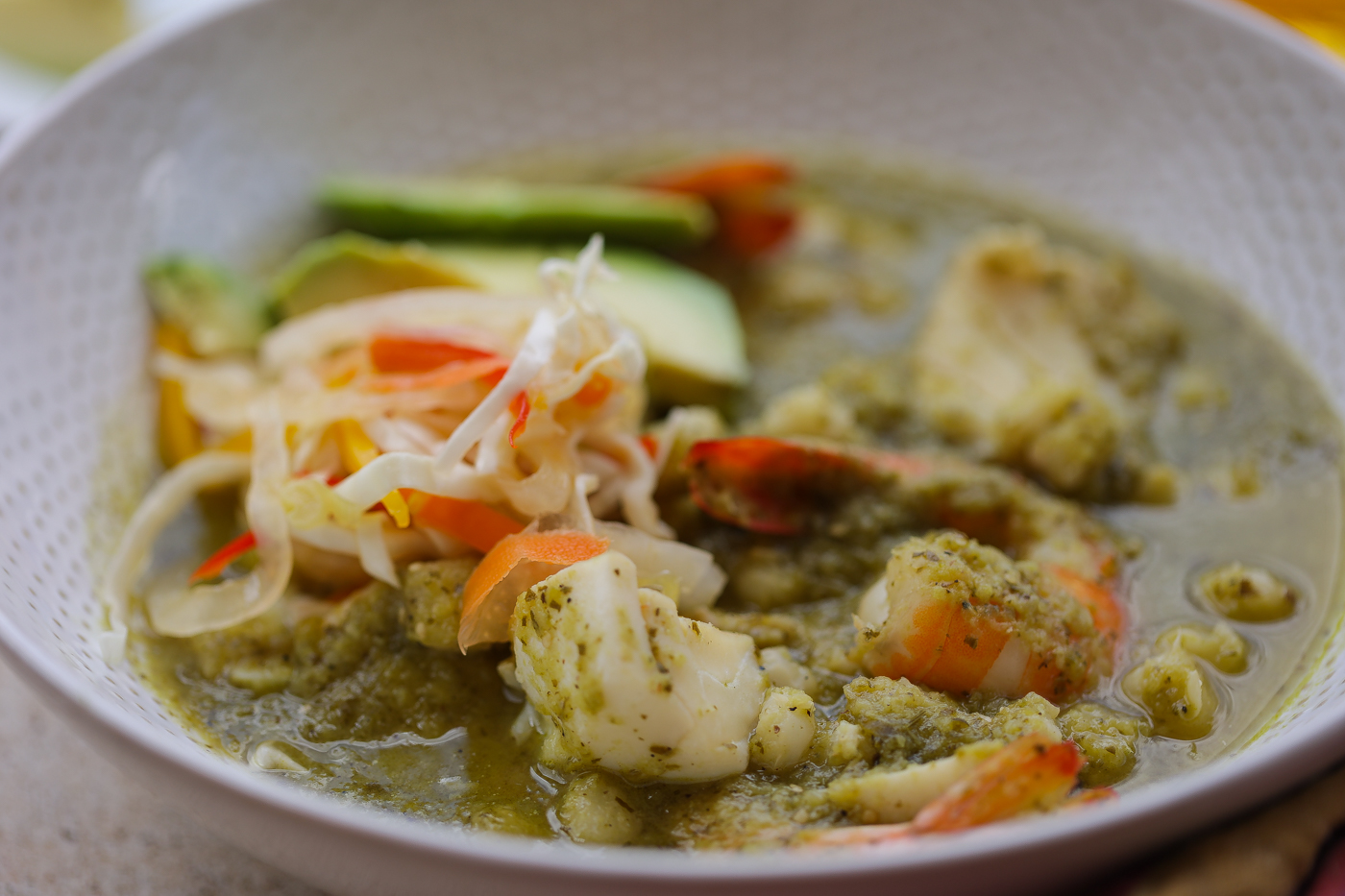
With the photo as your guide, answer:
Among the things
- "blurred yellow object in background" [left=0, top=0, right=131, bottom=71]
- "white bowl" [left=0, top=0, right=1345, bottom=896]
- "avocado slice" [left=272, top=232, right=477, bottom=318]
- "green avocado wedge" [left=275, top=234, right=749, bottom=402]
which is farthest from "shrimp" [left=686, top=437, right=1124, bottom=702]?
"blurred yellow object in background" [left=0, top=0, right=131, bottom=71]

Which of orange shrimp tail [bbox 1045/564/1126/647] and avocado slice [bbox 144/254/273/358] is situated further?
avocado slice [bbox 144/254/273/358]

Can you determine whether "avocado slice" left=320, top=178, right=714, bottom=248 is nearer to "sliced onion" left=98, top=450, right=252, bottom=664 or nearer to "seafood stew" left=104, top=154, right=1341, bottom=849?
"seafood stew" left=104, top=154, right=1341, bottom=849

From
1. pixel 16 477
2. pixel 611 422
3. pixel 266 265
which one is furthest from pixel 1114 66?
pixel 16 477

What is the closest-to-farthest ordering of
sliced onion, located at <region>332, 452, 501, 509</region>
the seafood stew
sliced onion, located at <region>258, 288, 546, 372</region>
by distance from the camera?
the seafood stew < sliced onion, located at <region>332, 452, 501, 509</region> < sliced onion, located at <region>258, 288, 546, 372</region>

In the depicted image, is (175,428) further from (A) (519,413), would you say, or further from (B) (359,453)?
(A) (519,413)

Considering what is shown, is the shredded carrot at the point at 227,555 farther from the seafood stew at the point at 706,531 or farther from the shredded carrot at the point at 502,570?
the shredded carrot at the point at 502,570

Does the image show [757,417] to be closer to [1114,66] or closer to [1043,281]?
[1043,281]

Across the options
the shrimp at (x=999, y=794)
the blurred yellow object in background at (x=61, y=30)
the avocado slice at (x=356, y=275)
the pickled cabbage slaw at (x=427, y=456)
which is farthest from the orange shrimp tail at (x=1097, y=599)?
the blurred yellow object in background at (x=61, y=30)
